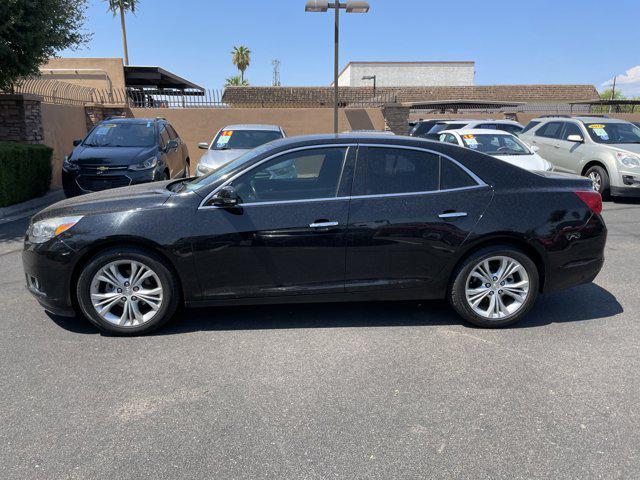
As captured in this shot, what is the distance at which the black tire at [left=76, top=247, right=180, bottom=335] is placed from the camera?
4.03 meters

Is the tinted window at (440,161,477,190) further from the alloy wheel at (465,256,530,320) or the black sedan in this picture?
the alloy wheel at (465,256,530,320)

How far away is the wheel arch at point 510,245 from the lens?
4215mm

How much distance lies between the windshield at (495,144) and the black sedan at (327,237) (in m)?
6.08

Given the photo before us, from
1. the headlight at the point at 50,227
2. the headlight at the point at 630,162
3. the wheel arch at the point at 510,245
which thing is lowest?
the wheel arch at the point at 510,245

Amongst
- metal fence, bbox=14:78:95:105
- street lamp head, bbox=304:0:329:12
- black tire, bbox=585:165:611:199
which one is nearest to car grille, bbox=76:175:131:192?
metal fence, bbox=14:78:95:105

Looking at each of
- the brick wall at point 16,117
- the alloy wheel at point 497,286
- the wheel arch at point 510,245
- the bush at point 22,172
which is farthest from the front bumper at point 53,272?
the brick wall at point 16,117

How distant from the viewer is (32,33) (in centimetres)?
989

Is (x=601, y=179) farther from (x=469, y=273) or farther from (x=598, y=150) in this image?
(x=469, y=273)

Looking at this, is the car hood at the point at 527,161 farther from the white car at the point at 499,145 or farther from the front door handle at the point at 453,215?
the front door handle at the point at 453,215

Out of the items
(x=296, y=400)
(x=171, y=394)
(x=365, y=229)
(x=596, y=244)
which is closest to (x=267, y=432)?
(x=296, y=400)

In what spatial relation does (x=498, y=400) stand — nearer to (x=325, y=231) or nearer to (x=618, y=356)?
(x=618, y=356)

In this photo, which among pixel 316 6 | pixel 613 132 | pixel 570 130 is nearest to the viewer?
pixel 613 132

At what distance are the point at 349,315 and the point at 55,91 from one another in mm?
12845

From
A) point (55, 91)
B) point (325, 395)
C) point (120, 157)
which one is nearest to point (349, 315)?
point (325, 395)
